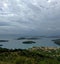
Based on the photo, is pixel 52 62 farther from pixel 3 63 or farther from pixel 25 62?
pixel 3 63

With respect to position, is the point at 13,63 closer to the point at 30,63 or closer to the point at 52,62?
the point at 30,63

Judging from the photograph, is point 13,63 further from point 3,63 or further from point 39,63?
point 39,63

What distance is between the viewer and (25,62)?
72.0 feet

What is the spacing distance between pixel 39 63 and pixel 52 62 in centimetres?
125

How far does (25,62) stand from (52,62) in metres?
2.59

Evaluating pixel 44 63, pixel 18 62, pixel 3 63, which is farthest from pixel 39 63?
pixel 3 63

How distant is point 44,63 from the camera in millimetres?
21562

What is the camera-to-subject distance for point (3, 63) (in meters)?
22.1

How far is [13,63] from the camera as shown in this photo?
2211 cm

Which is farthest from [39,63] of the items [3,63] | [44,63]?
[3,63]

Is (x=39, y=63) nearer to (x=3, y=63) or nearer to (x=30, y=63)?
(x=30, y=63)

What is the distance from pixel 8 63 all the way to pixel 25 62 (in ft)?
5.51

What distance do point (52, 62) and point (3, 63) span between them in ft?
15.4

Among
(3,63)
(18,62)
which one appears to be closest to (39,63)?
(18,62)
